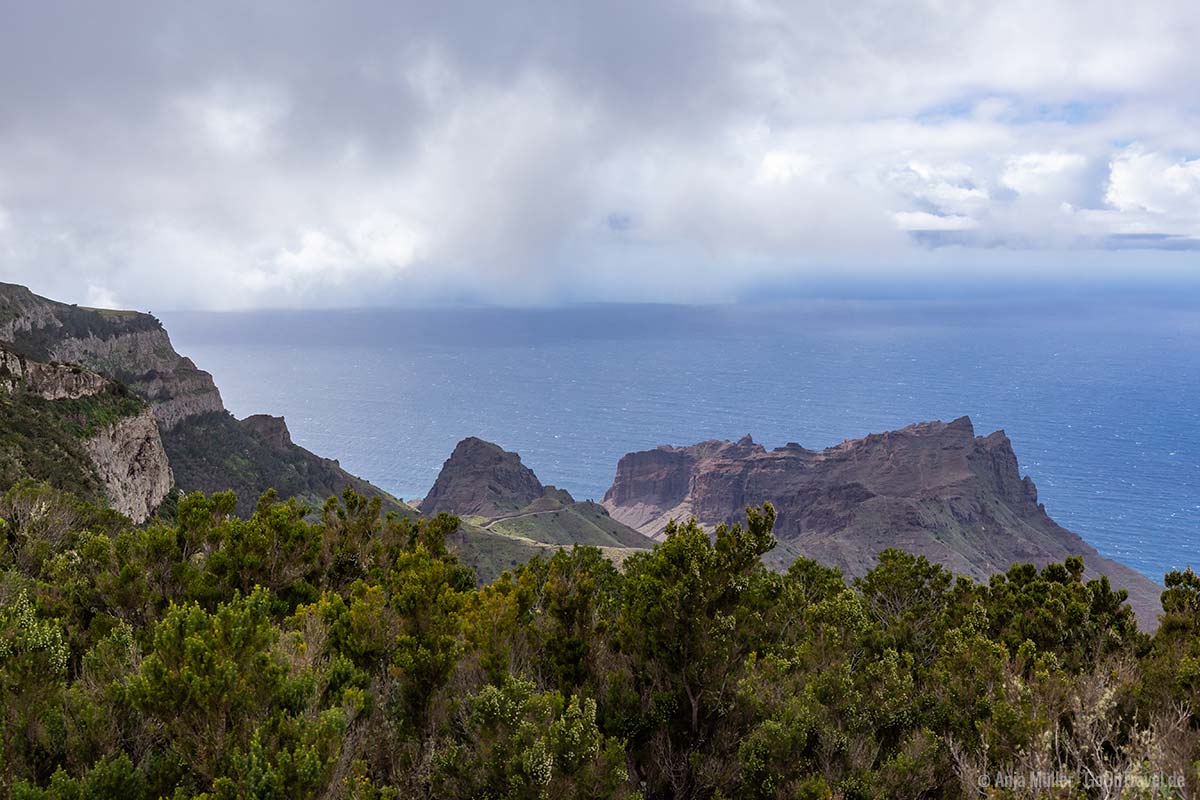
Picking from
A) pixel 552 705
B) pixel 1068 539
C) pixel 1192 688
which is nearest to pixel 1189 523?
pixel 1068 539

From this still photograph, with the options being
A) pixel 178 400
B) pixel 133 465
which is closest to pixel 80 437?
pixel 133 465

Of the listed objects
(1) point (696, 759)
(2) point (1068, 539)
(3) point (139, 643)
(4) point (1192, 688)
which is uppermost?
(3) point (139, 643)

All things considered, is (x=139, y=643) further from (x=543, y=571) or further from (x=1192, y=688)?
(x=1192, y=688)

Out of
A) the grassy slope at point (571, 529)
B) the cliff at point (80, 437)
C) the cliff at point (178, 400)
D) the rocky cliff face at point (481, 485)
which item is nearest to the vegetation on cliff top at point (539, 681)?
the cliff at point (80, 437)

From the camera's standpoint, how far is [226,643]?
12391mm

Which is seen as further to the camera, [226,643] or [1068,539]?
[1068,539]

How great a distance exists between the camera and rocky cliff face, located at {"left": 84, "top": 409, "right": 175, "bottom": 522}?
74.3 m

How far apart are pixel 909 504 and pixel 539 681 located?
488 feet

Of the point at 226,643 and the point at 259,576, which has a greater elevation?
the point at 226,643

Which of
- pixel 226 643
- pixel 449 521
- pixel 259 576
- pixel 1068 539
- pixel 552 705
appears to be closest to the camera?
pixel 226 643

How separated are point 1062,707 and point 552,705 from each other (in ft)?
35.9

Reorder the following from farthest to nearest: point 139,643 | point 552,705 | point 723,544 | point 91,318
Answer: point 91,318 < point 723,544 < point 139,643 < point 552,705

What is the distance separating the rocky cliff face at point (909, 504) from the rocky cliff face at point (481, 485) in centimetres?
4007

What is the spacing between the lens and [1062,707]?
15.2 metres
